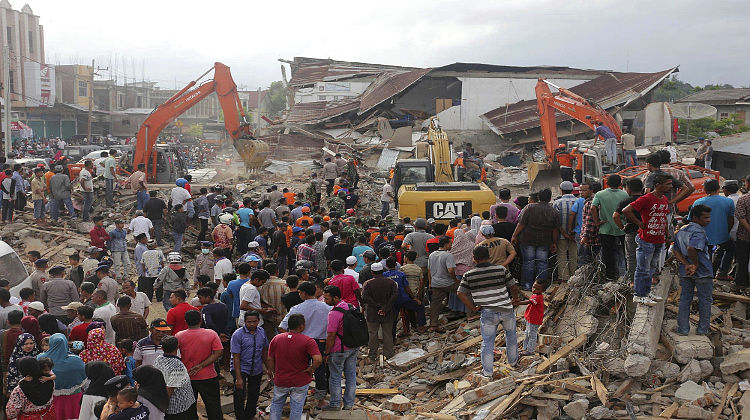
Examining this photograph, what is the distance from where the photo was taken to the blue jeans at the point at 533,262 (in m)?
10.2

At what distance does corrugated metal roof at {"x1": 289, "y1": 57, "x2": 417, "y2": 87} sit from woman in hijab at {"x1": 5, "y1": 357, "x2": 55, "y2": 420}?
3760 cm

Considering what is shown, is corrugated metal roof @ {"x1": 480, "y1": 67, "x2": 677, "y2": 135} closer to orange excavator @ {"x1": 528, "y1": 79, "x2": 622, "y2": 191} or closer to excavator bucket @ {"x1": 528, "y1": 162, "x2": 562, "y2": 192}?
orange excavator @ {"x1": 528, "y1": 79, "x2": 622, "y2": 191}

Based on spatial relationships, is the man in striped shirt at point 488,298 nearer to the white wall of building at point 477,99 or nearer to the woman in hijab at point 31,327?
the woman in hijab at point 31,327

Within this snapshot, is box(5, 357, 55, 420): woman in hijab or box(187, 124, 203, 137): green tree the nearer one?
box(5, 357, 55, 420): woman in hijab

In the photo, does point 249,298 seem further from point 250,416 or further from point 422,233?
point 422,233

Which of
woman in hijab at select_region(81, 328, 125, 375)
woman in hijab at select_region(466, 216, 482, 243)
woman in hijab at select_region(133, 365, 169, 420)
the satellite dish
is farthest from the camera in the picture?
the satellite dish

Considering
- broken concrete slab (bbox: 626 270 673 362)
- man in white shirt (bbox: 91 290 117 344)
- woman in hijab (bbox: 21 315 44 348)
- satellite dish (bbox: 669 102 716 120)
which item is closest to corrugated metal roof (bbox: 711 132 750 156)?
satellite dish (bbox: 669 102 716 120)

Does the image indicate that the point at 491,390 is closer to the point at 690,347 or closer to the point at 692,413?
the point at 692,413

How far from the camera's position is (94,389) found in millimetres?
6270

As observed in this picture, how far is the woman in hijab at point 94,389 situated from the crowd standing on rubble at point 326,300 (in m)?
0.01

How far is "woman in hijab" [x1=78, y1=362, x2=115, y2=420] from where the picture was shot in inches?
244

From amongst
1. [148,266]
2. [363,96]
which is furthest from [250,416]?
[363,96]

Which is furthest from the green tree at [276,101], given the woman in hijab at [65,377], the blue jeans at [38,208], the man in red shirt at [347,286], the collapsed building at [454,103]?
the woman in hijab at [65,377]

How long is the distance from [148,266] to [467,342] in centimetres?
614
